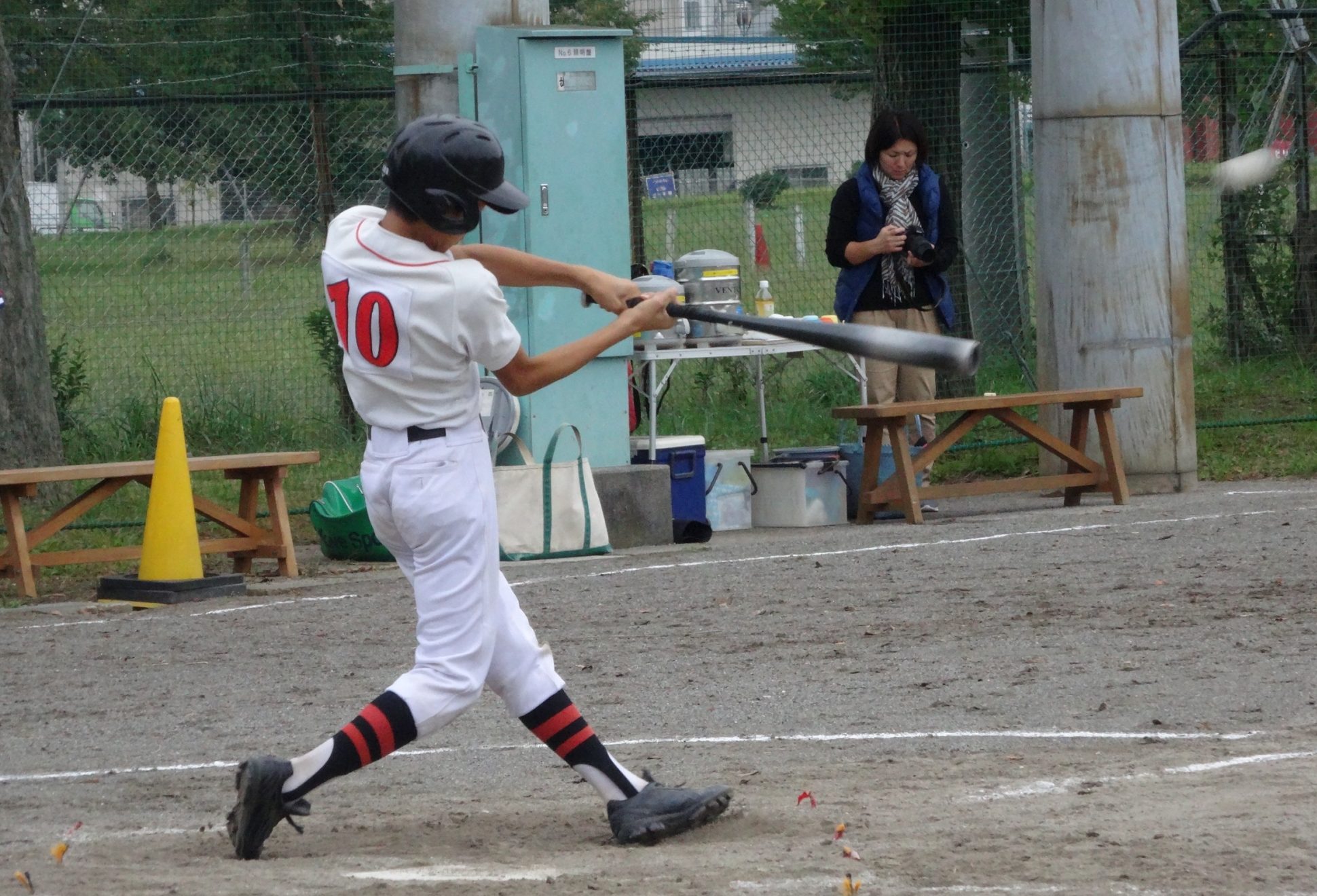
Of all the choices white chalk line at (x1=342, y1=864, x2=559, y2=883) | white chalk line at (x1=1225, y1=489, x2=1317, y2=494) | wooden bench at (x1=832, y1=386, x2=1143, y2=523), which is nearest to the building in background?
wooden bench at (x1=832, y1=386, x2=1143, y2=523)

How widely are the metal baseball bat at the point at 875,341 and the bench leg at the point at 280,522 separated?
15.5 ft

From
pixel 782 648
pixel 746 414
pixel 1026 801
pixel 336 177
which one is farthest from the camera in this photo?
pixel 746 414

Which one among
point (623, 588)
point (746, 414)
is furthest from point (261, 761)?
point (746, 414)

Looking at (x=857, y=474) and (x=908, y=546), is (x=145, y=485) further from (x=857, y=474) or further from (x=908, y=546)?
(x=857, y=474)

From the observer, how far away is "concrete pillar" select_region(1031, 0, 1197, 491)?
11.2 m

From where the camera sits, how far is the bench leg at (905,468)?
33.6 feet

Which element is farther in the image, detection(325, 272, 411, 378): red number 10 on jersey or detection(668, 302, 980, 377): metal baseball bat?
detection(668, 302, 980, 377): metal baseball bat

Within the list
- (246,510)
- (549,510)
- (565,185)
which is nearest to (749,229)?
(565,185)

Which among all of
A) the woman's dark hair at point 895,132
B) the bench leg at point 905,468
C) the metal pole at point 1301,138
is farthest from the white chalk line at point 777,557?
the metal pole at point 1301,138

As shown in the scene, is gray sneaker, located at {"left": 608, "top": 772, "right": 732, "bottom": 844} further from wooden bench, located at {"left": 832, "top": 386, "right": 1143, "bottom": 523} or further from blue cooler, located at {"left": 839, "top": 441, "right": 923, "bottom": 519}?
blue cooler, located at {"left": 839, "top": 441, "right": 923, "bottom": 519}

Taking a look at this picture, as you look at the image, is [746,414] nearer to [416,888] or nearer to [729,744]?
[729,744]

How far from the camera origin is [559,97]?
9.98 m

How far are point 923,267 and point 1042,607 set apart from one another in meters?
3.25

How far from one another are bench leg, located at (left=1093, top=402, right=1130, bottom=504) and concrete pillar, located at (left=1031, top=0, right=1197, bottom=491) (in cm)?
51
